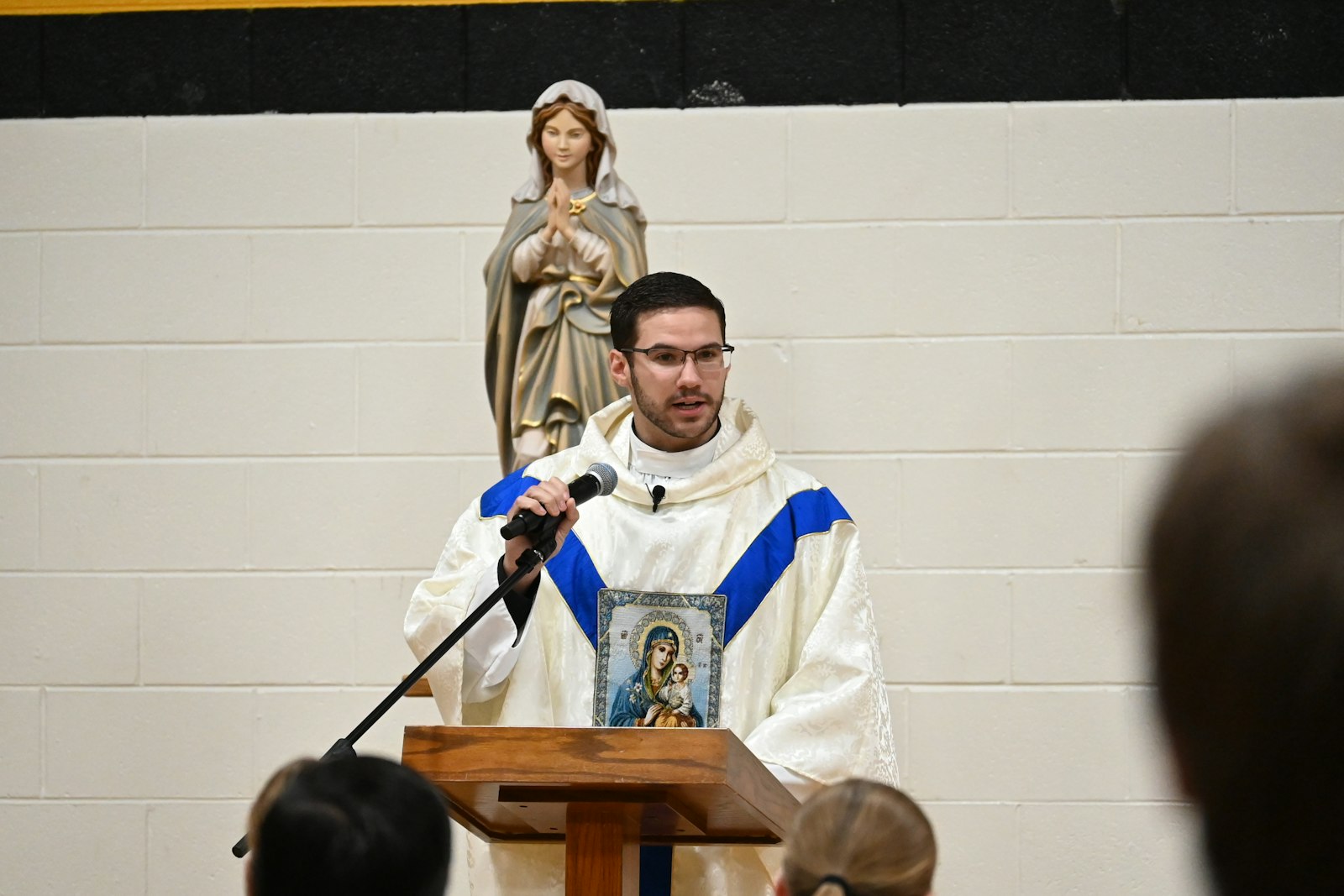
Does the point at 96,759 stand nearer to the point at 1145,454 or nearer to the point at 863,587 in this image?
the point at 863,587

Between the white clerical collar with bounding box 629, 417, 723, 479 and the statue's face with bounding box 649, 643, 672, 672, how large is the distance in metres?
0.40

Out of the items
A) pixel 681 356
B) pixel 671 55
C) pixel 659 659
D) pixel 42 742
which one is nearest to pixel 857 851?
pixel 659 659

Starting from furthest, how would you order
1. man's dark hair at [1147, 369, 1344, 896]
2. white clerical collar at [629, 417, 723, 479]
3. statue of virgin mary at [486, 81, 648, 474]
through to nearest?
statue of virgin mary at [486, 81, 648, 474] < white clerical collar at [629, 417, 723, 479] < man's dark hair at [1147, 369, 1344, 896]

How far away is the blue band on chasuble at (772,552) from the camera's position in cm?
326

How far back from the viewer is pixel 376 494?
177 inches

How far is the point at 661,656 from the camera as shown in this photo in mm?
3234

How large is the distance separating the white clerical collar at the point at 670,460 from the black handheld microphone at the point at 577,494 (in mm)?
822

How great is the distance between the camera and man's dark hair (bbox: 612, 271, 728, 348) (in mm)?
3383

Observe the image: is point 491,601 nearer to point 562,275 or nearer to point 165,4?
point 562,275

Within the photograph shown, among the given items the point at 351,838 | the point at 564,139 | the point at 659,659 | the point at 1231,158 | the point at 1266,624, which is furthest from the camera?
the point at 1231,158

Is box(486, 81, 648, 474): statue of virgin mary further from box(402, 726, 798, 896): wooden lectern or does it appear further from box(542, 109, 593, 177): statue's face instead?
box(402, 726, 798, 896): wooden lectern

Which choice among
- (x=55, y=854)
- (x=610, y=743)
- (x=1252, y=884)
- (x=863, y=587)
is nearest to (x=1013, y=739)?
(x=863, y=587)

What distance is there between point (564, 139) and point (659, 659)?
4.10 feet

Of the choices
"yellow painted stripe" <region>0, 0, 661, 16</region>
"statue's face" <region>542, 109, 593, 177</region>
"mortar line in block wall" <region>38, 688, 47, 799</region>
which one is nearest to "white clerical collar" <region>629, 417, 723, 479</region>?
"statue's face" <region>542, 109, 593, 177</region>
